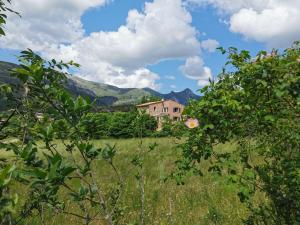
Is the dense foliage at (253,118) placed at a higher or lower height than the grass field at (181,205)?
higher

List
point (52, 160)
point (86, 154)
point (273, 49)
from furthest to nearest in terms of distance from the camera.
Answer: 1. point (273, 49)
2. point (86, 154)
3. point (52, 160)

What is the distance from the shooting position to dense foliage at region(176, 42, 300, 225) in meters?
3.15

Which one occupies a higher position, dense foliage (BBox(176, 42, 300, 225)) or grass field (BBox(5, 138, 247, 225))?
dense foliage (BBox(176, 42, 300, 225))

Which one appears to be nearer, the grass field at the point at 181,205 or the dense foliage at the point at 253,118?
the dense foliage at the point at 253,118

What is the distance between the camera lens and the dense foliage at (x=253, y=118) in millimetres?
3152

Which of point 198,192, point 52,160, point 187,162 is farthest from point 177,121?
point 198,192

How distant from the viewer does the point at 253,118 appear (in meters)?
3.34

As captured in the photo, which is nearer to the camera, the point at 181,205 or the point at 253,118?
the point at 253,118

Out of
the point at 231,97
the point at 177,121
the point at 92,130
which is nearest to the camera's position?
the point at 92,130

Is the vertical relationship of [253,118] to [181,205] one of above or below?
above

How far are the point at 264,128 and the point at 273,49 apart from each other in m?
0.72

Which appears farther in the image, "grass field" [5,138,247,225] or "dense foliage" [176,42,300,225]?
"grass field" [5,138,247,225]

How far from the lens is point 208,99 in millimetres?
3311

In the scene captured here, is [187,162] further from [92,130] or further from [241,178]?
[92,130]
